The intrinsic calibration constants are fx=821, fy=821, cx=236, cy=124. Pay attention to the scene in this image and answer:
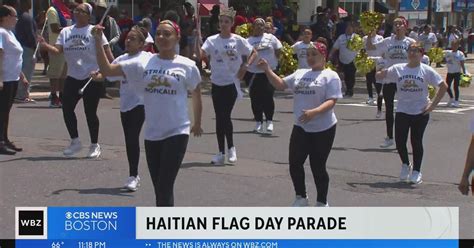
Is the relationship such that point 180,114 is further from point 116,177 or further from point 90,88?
point 90,88

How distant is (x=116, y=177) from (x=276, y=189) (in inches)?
69.5

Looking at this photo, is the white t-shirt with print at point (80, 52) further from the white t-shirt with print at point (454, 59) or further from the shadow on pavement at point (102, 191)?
the white t-shirt with print at point (454, 59)

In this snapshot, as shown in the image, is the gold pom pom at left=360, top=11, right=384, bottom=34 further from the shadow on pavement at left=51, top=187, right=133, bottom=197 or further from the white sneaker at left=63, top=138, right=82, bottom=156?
the shadow on pavement at left=51, top=187, right=133, bottom=197

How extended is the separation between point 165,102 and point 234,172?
3.34 meters

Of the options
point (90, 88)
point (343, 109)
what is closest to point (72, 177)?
point (90, 88)

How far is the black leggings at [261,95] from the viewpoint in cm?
1251

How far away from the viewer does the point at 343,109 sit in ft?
55.0

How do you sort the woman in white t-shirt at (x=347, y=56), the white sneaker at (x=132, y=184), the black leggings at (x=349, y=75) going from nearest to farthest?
the white sneaker at (x=132, y=184), the woman in white t-shirt at (x=347, y=56), the black leggings at (x=349, y=75)

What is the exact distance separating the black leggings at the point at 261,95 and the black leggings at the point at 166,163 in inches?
244

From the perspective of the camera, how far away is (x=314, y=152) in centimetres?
730

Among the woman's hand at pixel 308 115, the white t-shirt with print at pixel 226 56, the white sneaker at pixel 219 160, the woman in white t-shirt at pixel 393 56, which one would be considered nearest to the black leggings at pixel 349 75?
the woman in white t-shirt at pixel 393 56

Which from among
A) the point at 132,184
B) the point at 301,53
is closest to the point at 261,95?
the point at 301,53

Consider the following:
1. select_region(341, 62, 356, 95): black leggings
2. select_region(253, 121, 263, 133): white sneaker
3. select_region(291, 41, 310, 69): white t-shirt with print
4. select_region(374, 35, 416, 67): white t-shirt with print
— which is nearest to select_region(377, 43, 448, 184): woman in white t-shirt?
select_region(374, 35, 416, 67): white t-shirt with print

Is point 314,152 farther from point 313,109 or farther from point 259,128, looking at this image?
point 259,128
